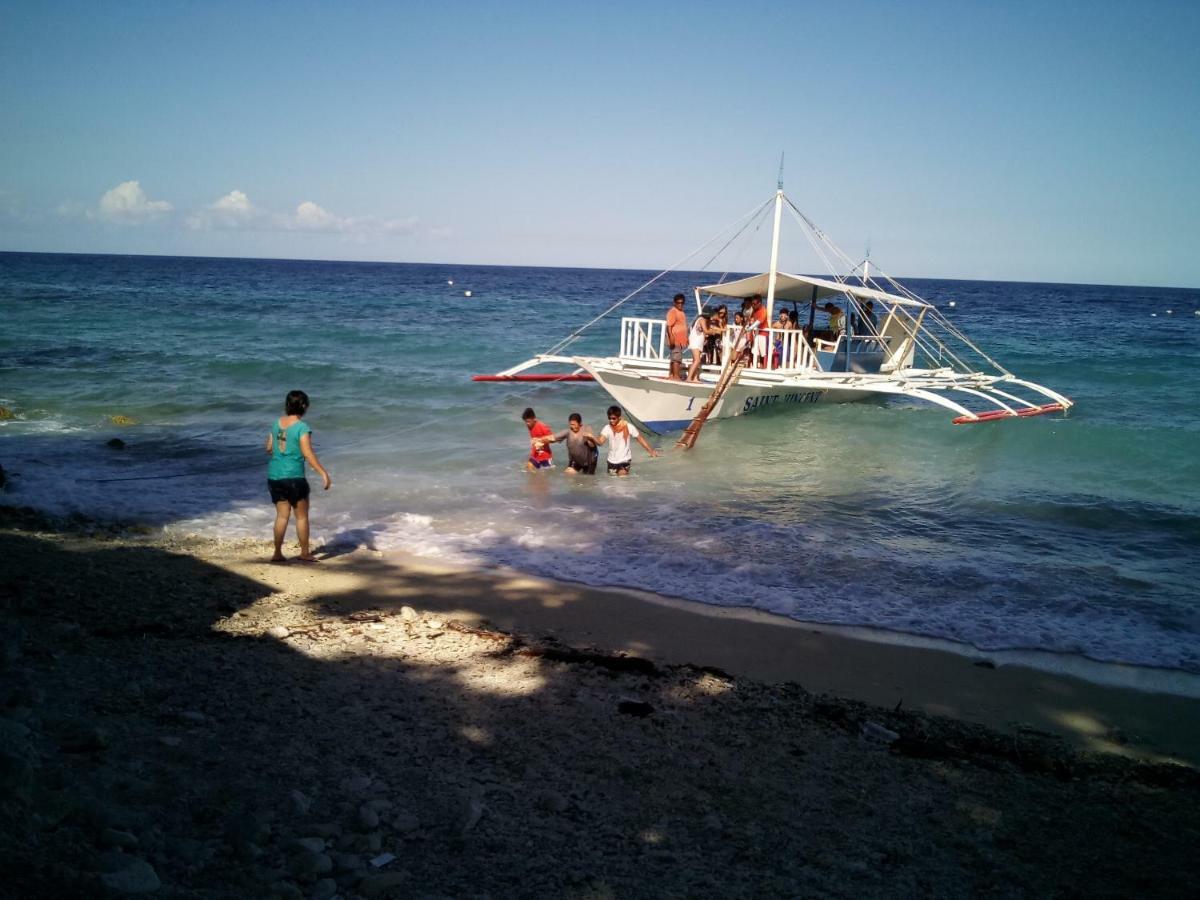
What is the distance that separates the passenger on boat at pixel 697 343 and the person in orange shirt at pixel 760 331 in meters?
0.85

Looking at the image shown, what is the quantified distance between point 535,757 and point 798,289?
1378 centimetres

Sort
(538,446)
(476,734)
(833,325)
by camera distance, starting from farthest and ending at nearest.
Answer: (833,325) < (538,446) < (476,734)

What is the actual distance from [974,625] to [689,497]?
4.50m

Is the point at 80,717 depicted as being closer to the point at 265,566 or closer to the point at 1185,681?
the point at 265,566

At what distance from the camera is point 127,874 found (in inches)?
95.4

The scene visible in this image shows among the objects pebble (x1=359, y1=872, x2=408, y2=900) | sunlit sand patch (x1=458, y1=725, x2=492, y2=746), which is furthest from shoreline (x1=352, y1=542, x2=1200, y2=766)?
pebble (x1=359, y1=872, x2=408, y2=900)

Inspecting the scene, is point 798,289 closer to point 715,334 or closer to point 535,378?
point 715,334

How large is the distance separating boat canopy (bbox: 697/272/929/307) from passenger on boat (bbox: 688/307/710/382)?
112 cm

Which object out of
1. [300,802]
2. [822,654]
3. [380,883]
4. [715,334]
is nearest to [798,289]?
[715,334]

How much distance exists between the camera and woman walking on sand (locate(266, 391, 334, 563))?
282 inches

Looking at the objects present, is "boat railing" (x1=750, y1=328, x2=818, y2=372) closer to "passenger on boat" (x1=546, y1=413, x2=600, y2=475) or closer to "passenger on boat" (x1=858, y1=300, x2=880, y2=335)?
"passenger on boat" (x1=858, y1=300, x2=880, y2=335)

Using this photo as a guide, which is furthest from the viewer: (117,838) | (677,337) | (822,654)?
(677,337)

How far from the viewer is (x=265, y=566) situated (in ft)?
24.0

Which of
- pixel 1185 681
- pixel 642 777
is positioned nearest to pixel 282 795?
pixel 642 777
